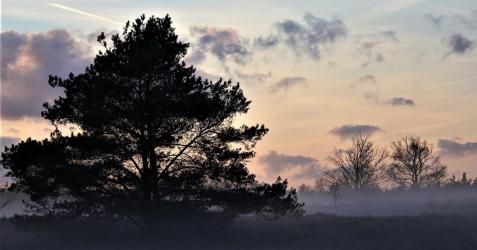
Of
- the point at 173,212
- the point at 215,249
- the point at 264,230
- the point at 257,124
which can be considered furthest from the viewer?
the point at 264,230

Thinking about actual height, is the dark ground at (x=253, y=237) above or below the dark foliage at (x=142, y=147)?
below

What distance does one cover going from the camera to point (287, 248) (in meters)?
26.8

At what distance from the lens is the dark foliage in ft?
90.7

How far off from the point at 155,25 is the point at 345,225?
603 inches

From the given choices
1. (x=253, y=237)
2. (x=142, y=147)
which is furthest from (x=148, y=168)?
(x=253, y=237)

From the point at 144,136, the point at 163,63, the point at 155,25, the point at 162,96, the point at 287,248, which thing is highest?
the point at 155,25

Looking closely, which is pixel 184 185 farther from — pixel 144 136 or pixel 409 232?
pixel 409 232

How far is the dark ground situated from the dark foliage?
1146 millimetres

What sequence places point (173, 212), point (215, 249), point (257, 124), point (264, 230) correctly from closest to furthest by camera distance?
point (215, 249) < point (173, 212) < point (257, 124) < point (264, 230)

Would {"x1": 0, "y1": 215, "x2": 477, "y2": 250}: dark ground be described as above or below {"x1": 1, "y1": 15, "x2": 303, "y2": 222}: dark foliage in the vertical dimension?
below

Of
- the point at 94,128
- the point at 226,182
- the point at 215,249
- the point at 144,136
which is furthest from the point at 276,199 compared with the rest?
the point at 94,128

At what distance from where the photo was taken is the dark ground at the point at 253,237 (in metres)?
27.2

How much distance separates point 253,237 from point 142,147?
7407mm

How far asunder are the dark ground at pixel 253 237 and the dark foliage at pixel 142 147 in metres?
1.15
